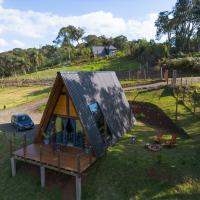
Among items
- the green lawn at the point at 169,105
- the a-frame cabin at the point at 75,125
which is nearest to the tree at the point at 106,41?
the green lawn at the point at 169,105

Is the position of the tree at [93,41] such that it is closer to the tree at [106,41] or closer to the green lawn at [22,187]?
the tree at [106,41]

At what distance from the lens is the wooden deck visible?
17.8 m

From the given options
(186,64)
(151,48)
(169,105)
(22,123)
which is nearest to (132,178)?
(169,105)

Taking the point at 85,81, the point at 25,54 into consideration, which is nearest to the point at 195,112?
the point at 85,81

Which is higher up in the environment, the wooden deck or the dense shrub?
the dense shrub

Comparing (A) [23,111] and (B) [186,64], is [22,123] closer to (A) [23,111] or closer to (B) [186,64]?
(A) [23,111]

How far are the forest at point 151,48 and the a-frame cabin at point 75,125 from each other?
28164mm

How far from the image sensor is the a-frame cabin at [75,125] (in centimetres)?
1914

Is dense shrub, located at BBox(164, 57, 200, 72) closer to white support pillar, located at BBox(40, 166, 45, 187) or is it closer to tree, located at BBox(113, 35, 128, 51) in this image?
white support pillar, located at BBox(40, 166, 45, 187)

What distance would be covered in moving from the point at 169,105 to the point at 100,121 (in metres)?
12.1

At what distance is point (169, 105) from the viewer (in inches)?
1213

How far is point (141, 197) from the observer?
16.7 metres

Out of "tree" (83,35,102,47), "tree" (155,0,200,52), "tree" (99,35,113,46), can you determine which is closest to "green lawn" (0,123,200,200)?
"tree" (155,0,200,52)

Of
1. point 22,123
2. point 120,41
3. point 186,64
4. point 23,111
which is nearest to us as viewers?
point 22,123
